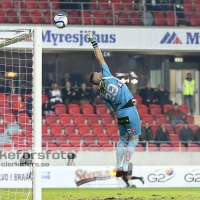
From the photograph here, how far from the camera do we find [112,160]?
22969 mm

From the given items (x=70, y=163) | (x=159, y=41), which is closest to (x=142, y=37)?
(x=159, y=41)

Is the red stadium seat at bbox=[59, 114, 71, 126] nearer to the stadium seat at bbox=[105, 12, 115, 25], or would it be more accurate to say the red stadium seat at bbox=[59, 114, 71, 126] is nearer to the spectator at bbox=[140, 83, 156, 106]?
the spectator at bbox=[140, 83, 156, 106]

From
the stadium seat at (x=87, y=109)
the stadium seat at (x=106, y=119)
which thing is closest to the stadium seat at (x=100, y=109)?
the stadium seat at (x=87, y=109)

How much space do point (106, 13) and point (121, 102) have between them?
49.1 ft

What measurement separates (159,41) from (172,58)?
3.68 meters

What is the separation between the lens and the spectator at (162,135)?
23953 mm

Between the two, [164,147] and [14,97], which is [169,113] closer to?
[164,147]

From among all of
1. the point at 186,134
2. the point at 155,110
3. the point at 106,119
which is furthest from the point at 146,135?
the point at 155,110

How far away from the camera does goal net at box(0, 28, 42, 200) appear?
36.1ft

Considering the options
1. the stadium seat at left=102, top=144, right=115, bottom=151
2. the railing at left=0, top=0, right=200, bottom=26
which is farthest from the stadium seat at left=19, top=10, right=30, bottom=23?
the stadium seat at left=102, top=144, right=115, bottom=151

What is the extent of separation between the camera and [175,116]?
2606 cm

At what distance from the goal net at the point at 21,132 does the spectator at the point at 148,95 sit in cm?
473

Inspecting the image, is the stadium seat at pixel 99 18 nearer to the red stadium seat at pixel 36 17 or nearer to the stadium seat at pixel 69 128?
the red stadium seat at pixel 36 17

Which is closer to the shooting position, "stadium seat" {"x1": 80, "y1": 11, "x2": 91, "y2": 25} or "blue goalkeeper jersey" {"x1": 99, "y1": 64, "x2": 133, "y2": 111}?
"blue goalkeeper jersey" {"x1": 99, "y1": 64, "x2": 133, "y2": 111}
